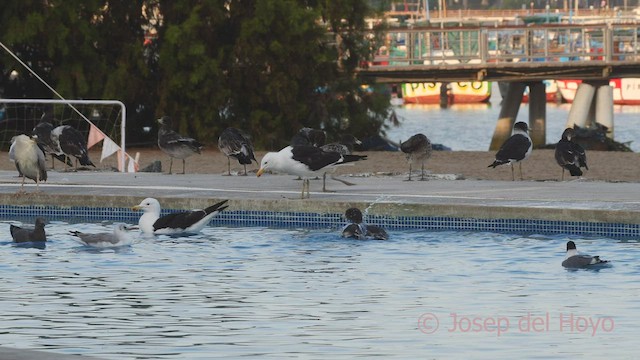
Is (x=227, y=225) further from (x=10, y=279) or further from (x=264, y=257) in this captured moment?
(x=10, y=279)

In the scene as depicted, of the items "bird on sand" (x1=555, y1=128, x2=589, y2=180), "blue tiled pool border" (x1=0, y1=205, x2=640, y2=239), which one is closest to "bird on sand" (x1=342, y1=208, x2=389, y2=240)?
"blue tiled pool border" (x1=0, y1=205, x2=640, y2=239)

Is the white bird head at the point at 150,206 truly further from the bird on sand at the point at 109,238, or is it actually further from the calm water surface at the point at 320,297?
the bird on sand at the point at 109,238

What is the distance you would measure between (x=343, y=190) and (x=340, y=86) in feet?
48.4

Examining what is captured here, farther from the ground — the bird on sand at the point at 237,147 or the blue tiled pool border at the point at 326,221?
the bird on sand at the point at 237,147

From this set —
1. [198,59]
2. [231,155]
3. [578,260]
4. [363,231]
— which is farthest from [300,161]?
[198,59]

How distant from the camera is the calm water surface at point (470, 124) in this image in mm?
65463

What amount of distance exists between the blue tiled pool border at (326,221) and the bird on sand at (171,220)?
1.27 metres

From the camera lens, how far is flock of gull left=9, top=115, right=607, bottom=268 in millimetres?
17359

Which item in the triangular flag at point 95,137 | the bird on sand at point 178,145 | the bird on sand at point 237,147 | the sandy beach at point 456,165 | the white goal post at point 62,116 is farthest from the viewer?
the white goal post at point 62,116

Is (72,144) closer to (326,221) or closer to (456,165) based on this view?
(326,221)

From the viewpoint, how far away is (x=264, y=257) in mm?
16438

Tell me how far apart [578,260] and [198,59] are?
19385 mm

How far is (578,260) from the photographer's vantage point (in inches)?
595

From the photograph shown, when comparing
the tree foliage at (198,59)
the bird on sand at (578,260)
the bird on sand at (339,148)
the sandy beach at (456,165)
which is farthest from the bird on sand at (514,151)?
the tree foliage at (198,59)
